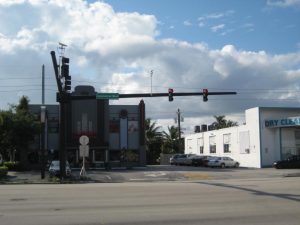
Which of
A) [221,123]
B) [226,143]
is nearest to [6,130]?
[226,143]

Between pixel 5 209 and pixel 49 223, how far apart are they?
3303 millimetres

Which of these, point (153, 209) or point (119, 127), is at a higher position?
point (119, 127)

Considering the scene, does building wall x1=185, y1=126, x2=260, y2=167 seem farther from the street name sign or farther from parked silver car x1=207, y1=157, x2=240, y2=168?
the street name sign

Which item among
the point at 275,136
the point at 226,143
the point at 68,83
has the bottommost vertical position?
the point at 226,143

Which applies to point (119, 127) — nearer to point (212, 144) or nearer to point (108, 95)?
point (212, 144)

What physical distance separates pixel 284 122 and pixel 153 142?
3529 cm

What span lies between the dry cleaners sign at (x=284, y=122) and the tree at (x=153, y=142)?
101ft

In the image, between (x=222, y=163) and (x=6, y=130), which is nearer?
(x=6, y=130)

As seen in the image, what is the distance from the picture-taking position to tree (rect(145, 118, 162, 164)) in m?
84.2

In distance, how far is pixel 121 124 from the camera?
2318 inches

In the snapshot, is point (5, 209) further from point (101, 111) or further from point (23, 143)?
point (101, 111)

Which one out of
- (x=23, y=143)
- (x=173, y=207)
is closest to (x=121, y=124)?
(x=23, y=143)

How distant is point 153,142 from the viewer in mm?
86062

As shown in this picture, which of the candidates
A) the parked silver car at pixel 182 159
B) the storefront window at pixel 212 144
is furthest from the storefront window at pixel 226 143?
the parked silver car at pixel 182 159
